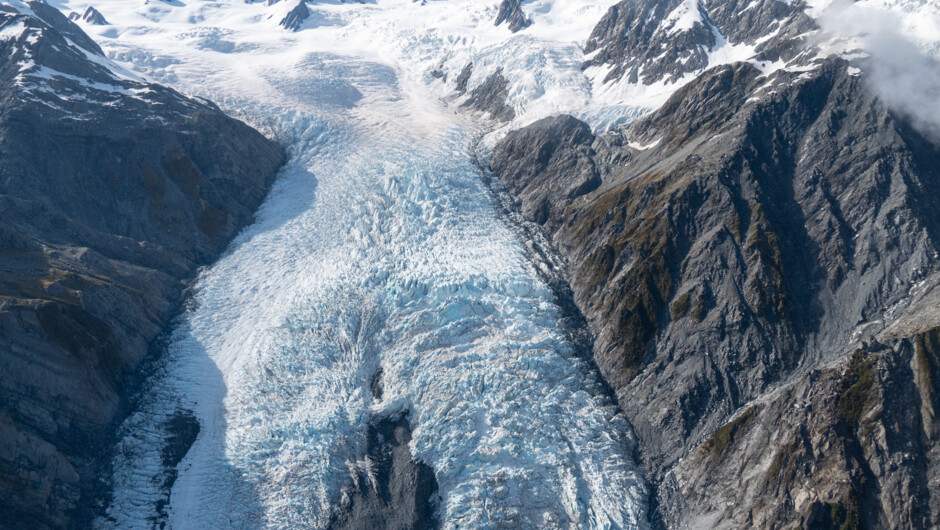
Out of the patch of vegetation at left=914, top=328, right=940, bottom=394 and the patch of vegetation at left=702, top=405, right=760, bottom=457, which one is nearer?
the patch of vegetation at left=914, top=328, right=940, bottom=394

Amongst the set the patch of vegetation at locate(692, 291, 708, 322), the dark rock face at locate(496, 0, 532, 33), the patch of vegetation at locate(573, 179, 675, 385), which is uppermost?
the dark rock face at locate(496, 0, 532, 33)

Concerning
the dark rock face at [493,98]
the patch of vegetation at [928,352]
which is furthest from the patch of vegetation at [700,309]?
the dark rock face at [493,98]

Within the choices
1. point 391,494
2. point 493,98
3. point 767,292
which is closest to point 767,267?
point 767,292

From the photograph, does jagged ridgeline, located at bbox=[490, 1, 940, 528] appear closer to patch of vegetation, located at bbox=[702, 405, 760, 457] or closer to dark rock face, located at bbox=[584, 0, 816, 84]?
patch of vegetation, located at bbox=[702, 405, 760, 457]

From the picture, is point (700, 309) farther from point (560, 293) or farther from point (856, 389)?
point (560, 293)

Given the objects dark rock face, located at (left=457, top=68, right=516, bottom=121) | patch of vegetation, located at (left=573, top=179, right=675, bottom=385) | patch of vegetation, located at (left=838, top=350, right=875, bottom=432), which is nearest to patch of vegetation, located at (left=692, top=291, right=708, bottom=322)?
patch of vegetation, located at (left=573, top=179, right=675, bottom=385)

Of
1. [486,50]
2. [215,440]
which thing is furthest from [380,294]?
[486,50]
